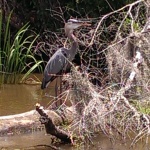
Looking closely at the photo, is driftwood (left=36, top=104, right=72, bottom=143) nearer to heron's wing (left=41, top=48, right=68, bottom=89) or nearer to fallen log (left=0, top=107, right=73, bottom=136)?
fallen log (left=0, top=107, right=73, bottom=136)

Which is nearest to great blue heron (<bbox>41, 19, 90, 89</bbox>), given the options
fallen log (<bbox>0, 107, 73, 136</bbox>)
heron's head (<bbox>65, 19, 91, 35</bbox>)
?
heron's head (<bbox>65, 19, 91, 35</bbox>)

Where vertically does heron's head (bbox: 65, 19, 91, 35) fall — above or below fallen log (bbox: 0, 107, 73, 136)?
above

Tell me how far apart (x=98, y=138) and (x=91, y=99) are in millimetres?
687

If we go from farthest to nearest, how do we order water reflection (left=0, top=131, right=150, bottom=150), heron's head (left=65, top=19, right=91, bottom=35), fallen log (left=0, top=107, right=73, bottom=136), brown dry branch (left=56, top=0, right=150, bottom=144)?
1. heron's head (left=65, top=19, right=91, bottom=35)
2. fallen log (left=0, top=107, right=73, bottom=136)
3. water reflection (left=0, top=131, right=150, bottom=150)
4. brown dry branch (left=56, top=0, right=150, bottom=144)

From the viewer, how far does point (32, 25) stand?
11.4m

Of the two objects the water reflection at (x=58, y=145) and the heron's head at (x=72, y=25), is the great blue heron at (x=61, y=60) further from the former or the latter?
the water reflection at (x=58, y=145)

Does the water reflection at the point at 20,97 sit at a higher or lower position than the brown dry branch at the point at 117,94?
lower

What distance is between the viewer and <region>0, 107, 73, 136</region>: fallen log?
609 cm

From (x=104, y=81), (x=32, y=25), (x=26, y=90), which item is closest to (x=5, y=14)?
(x=32, y=25)

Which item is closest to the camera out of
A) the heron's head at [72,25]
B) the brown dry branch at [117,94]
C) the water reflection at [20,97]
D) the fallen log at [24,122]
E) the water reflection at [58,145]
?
the brown dry branch at [117,94]

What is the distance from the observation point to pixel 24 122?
20.3ft

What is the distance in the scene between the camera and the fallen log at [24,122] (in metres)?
6.09

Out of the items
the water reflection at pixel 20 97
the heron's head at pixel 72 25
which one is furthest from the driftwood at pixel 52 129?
the heron's head at pixel 72 25

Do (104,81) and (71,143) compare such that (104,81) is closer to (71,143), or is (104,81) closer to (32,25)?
(71,143)
